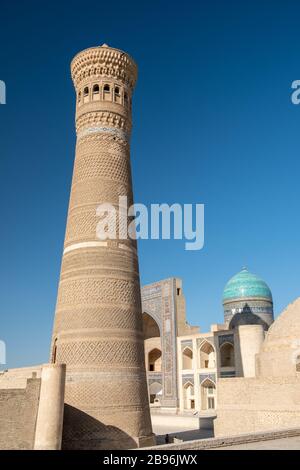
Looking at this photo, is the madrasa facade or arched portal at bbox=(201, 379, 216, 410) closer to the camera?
the madrasa facade

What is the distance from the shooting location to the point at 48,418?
327 inches

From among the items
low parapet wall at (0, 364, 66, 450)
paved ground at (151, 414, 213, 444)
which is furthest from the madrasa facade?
low parapet wall at (0, 364, 66, 450)

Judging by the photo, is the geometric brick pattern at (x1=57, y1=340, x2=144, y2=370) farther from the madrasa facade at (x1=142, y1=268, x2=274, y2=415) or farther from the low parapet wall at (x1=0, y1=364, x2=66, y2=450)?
the madrasa facade at (x1=142, y1=268, x2=274, y2=415)

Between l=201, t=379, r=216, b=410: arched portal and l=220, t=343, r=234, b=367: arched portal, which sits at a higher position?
l=220, t=343, r=234, b=367: arched portal

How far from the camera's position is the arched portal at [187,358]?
943 inches

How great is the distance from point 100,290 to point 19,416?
2.95 meters

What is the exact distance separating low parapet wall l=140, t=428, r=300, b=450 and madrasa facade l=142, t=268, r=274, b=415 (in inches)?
475

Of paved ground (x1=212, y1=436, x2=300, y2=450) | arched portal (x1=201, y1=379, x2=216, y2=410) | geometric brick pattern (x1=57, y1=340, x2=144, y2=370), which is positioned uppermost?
arched portal (x1=201, y1=379, x2=216, y2=410)

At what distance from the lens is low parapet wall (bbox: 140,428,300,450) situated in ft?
23.6

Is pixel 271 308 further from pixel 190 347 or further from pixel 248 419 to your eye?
pixel 248 419

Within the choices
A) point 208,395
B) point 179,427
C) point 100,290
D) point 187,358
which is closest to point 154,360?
point 187,358

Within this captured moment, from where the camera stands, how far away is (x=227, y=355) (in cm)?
2306

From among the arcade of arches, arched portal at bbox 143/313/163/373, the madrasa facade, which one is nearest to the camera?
the madrasa facade

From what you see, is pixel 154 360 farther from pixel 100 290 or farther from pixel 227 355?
pixel 100 290
